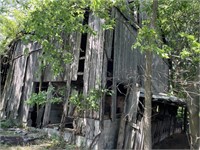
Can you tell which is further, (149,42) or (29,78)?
(29,78)

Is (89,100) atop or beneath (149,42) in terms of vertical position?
beneath

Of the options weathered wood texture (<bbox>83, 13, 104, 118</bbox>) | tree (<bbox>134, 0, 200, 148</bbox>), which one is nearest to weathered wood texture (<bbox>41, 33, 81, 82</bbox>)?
weathered wood texture (<bbox>83, 13, 104, 118</bbox>)

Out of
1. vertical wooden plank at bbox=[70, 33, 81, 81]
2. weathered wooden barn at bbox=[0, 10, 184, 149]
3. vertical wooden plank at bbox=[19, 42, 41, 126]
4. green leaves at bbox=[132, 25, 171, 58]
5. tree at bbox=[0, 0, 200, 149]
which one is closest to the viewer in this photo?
green leaves at bbox=[132, 25, 171, 58]

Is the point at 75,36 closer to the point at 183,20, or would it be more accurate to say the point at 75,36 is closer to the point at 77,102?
the point at 77,102

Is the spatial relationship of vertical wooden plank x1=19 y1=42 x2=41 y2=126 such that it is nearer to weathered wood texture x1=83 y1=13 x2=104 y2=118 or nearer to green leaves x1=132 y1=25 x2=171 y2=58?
weathered wood texture x1=83 y1=13 x2=104 y2=118

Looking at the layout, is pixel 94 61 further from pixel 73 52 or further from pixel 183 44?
pixel 183 44

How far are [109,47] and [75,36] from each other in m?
1.72

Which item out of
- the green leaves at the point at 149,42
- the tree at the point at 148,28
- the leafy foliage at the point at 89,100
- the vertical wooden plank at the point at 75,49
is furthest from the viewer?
the vertical wooden plank at the point at 75,49

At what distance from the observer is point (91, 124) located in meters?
7.83

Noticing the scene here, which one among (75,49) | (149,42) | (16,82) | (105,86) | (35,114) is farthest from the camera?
(16,82)

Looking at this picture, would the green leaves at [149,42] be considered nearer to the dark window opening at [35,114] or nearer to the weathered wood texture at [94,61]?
the weathered wood texture at [94,61]

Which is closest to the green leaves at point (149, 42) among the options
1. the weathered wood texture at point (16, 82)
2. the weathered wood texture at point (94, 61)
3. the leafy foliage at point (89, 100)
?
the leafy foliage at point (89, 100)

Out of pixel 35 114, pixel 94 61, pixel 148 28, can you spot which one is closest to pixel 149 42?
pixel 148 28

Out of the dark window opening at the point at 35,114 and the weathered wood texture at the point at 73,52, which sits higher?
the weathered wood texture at the point at 73,52
